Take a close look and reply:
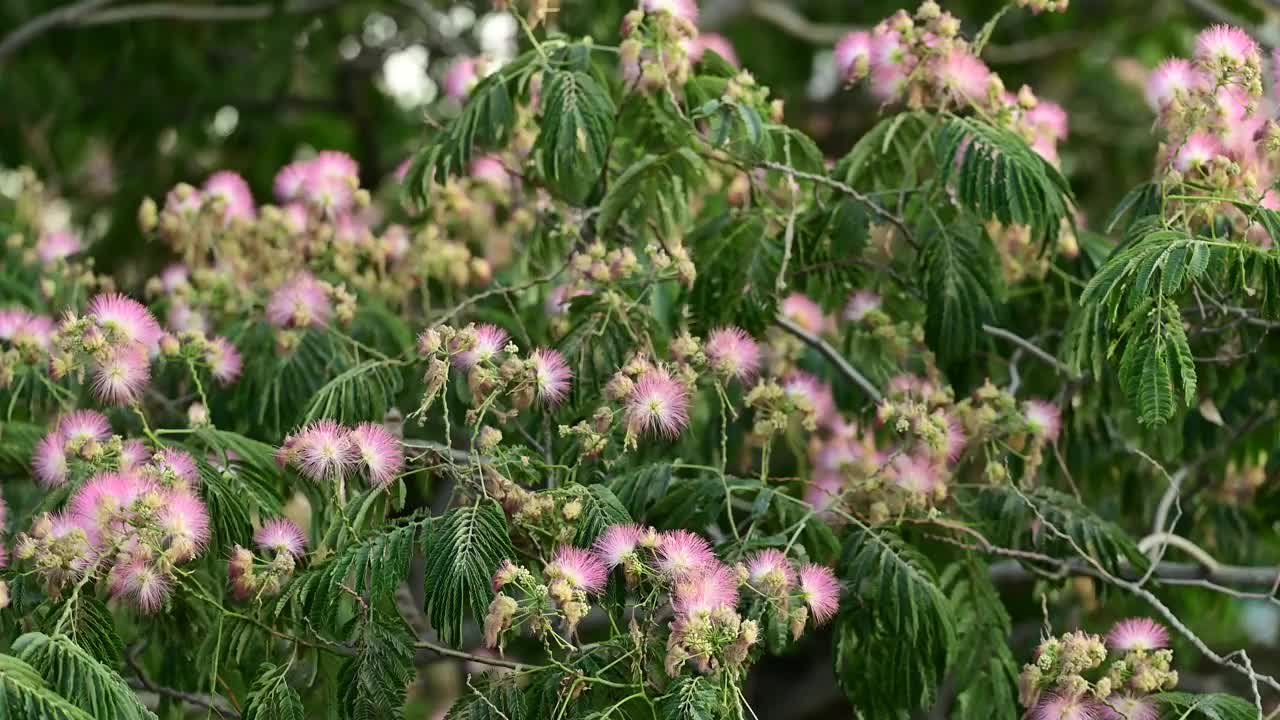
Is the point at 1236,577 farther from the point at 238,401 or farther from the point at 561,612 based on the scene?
the point at 238,401

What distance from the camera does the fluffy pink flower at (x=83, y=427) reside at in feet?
10.6

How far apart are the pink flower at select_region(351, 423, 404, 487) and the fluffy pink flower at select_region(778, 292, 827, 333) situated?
1477 mm

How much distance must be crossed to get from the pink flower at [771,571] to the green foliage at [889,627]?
0.27m

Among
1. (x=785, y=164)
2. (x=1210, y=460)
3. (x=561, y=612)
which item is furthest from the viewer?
(x=1210, y=460)

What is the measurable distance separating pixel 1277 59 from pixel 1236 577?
1217mm

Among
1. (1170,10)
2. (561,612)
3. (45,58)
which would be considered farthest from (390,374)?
(1170,10)

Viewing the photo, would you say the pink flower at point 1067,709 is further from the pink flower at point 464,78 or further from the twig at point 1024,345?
the pink flower at point 464,78

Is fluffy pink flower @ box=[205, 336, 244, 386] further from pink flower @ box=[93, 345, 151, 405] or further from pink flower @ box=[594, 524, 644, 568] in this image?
pink flower @ box=[594, 524, 644, 568]

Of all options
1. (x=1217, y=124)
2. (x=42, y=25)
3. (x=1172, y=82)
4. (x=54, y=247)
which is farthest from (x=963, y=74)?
(x=42, y=25)

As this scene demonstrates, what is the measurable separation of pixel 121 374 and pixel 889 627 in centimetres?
150

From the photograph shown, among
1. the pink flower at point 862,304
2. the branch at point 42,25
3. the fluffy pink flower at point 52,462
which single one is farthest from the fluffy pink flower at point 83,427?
the branch at point 42,25

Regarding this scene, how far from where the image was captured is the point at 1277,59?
3.67 metres

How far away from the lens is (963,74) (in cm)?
379

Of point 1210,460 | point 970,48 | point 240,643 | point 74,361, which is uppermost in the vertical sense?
point 970,48
